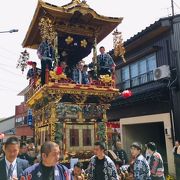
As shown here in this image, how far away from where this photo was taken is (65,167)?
3.70 meters

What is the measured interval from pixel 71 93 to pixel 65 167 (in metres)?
6.02

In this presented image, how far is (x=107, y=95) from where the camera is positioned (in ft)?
33.8

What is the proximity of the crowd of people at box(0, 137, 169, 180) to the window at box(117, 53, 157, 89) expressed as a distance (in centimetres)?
833

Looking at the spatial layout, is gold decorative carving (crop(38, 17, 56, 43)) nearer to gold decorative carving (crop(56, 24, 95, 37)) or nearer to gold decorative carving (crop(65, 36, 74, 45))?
gold decorative carving (crop(56, 24, 95, 37))

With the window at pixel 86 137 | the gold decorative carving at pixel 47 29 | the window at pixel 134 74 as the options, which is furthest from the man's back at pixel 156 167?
the window at pixel 134 74

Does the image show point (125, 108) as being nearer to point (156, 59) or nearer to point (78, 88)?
point (156, 59)

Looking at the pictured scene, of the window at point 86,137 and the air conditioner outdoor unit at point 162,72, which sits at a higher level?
the air conditioner outdoor unit at point 162,72

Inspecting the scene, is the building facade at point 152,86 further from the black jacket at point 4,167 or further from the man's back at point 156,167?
the black jacket at point 4,167

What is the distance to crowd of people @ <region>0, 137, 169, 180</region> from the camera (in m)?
3.49

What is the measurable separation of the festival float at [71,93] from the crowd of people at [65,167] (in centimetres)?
119

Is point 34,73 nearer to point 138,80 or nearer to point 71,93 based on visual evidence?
point 71,93

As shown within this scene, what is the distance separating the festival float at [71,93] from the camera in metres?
9.37

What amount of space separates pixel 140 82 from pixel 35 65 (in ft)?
27.1

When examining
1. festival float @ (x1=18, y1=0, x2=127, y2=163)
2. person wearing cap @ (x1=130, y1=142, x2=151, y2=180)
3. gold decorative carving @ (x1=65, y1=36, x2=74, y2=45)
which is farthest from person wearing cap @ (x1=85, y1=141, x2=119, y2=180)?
gold decorative carving @ (x1=65, y1=36, x2=74, y2=45)
